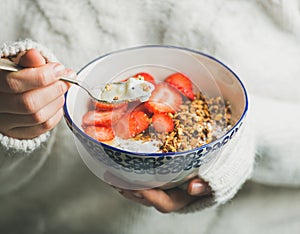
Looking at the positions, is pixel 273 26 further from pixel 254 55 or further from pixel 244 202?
pixel 244 202

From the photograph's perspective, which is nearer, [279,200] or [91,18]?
[91,18]

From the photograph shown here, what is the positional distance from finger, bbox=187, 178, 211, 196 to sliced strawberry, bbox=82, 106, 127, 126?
0.53 feet

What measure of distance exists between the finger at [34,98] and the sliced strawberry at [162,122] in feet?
0.37

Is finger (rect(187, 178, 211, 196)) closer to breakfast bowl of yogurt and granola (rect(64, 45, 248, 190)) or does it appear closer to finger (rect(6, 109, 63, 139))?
breakfast bowl of yogurt and granola (rect(64, 45, 248, 190))

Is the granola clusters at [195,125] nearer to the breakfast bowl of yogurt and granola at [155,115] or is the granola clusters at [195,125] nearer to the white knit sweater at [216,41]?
the breakfast bowl of yogurt and granola at [155,115]

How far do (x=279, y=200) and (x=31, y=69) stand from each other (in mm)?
540

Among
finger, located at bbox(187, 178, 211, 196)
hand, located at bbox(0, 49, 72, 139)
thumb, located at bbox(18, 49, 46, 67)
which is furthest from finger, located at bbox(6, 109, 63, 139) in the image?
finger, located at bbox(187, 178, 211, 196)

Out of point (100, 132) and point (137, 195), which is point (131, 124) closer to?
point (100, 132)

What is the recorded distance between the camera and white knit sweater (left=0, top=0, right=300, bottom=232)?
691 millimetres

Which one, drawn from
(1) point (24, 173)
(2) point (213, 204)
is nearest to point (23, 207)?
Result: (1) point (24, 173)

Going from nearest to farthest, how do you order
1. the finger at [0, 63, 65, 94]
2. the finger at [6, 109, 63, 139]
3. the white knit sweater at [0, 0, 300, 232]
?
the finger at [0, 63, 65, 94], the finger at [6, 109, 63, 139], the white knit sweater at [0, 0, 300, 232]

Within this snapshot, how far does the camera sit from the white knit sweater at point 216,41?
0.69m

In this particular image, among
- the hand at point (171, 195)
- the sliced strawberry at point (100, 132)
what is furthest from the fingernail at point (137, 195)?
the sliced strawberry at point (100, 132)

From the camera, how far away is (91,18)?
699mm
